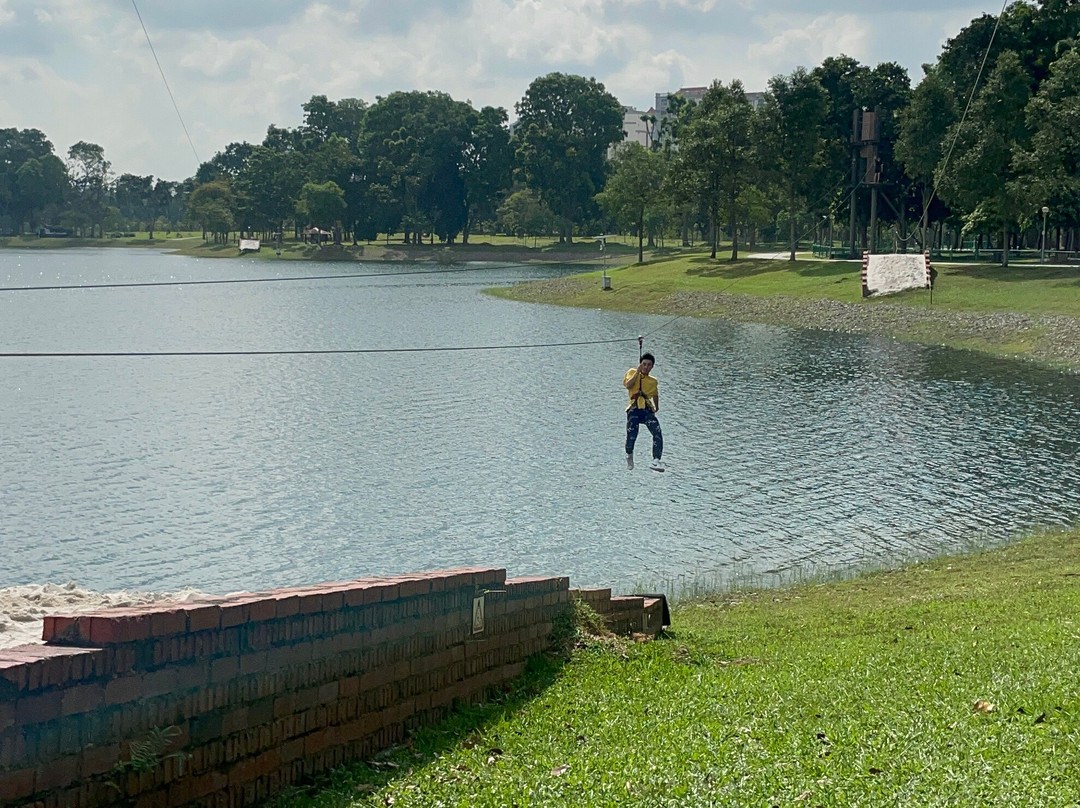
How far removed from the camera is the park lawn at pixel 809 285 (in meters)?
62.6

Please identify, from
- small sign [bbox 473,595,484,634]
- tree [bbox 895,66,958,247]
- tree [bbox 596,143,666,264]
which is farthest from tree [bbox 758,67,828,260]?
small sign [bbox 473,595,484,634]

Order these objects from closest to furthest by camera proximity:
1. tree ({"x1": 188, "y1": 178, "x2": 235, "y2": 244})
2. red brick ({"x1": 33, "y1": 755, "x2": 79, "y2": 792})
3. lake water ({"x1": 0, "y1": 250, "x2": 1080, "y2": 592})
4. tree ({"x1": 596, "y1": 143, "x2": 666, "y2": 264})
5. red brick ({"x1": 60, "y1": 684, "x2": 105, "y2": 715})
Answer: red brick ({"x1": 33, "y1": 755, "x2": 79, "y2": 792}) < red brick ({"x1": 60, "y1": 684, "x2": 105, "y2": 715}) < lake water ({"x1": 0, "y1": 250, "x2": 1080, "y2": 592}) < tree ({"x1": 596, "y1": 143, "x2": 666, "y2": 264}) < tree ({"x1": 188, "y1": 178, "x2": 235, "y2": 244})

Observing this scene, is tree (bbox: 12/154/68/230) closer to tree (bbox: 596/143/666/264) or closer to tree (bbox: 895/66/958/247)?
tree (bbox: 596/143/666/264)

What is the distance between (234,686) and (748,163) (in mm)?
85737

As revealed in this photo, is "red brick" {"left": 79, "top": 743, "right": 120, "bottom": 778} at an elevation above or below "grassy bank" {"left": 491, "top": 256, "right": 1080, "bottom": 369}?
below

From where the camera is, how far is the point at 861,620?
1680cm

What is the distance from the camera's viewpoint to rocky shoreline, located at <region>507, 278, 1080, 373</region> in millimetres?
54225

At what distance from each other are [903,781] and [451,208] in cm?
15691

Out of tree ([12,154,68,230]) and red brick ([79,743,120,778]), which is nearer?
red brick ([79,743,120,778])

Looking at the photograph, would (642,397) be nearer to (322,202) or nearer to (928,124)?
(928,124)

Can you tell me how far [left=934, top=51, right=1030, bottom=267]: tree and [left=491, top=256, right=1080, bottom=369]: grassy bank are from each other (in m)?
4.33

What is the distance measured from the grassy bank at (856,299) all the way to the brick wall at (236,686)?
152 feet

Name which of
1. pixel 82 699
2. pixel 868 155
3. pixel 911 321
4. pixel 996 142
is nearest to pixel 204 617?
pixel 82 699

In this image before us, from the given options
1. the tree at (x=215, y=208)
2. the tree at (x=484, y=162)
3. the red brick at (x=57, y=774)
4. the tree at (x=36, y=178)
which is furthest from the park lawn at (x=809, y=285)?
the tree at (x=36, y=178)
